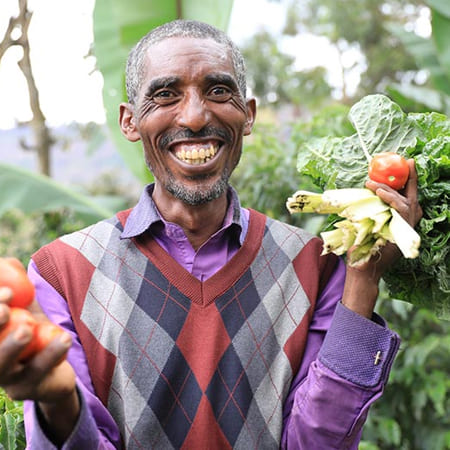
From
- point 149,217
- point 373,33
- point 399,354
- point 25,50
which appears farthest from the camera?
point 373,33

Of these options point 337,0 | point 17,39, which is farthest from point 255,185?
point 337,0

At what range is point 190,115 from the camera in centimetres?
187

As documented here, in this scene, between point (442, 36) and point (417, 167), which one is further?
point (442, 36)

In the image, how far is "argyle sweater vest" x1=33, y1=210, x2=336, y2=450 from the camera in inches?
71.4

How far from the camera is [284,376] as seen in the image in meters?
1.90

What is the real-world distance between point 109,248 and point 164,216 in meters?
0.21

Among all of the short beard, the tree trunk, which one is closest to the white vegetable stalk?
the short beard

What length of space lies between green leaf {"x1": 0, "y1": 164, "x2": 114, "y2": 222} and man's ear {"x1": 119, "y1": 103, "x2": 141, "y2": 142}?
6.14 feet

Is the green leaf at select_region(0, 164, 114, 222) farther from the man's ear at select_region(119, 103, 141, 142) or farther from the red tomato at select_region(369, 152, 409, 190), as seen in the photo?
the red tomato at select_region(369, 152, 409, 190)

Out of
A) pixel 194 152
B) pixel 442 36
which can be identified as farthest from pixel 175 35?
pixel 442 36

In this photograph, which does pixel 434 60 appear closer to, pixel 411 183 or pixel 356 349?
pixel 411 183

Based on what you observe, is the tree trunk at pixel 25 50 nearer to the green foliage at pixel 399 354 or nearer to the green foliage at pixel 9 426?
the green foliage at pixel 399 354

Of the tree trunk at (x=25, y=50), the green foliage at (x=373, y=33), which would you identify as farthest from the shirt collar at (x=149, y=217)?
the green foliage at (x=373, y=33)

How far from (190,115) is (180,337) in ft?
2.06
